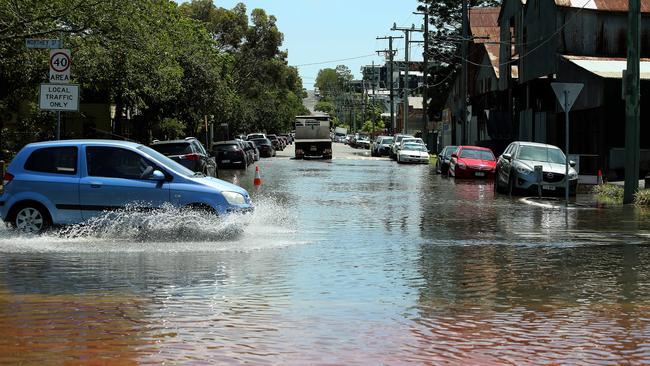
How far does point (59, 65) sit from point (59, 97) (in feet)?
2.11

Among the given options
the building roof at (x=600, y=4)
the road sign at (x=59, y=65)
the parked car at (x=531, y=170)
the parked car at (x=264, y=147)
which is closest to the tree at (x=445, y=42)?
the parked car at (x=264, y=147)

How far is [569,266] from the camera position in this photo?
42.7ft

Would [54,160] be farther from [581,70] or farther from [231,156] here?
[231,156]

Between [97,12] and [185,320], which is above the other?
[97,12]

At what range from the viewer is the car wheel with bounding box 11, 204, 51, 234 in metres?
15.5


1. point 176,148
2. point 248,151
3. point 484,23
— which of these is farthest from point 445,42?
point 176,148

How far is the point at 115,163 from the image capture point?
15719 mm

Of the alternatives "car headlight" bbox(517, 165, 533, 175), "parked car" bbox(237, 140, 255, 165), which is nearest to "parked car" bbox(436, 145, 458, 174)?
"parked car" bbox(237, 140, 255, 165)

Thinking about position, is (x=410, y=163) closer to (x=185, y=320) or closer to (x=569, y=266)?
(x=569, y=266)

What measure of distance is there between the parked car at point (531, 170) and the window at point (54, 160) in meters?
16.0

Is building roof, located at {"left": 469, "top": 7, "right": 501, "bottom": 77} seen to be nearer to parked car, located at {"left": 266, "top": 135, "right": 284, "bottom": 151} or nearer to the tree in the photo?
the tree

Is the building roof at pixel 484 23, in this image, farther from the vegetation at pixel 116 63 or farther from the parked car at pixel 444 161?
the parked car at pixel 444 161

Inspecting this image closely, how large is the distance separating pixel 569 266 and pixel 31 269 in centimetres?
692

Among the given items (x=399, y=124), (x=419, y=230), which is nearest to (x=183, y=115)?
(x=419, y=230)
